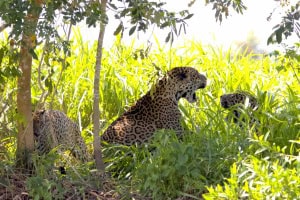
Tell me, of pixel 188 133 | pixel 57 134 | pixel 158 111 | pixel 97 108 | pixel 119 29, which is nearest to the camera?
pixel 119 29

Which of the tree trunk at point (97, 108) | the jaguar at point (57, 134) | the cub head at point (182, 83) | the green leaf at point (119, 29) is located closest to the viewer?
the green leaf at point (119, 29)

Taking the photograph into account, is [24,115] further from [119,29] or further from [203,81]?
[203,81]

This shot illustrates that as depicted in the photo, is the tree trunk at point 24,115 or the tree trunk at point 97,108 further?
the tree trunk at point 24,115

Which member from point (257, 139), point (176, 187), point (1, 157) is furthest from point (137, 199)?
point (1, 157)

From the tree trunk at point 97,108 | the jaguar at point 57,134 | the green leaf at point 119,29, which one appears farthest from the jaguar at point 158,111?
the green leaf at point 119,29

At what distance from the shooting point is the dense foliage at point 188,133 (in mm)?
6527

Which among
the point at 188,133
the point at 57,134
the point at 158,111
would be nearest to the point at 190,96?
the point at 158,111

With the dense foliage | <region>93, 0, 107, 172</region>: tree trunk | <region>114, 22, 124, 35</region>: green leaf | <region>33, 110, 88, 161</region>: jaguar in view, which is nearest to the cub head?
the dense foliage

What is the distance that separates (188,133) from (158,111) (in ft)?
3.09

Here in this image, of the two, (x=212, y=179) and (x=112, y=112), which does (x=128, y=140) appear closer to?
(x=112, y=112)

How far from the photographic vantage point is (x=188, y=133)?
325 inches

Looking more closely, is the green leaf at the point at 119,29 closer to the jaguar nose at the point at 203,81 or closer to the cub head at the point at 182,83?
the cub head at the point at 182,83

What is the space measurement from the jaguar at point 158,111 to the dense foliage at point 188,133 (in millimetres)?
166

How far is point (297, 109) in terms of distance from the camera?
790 cm
